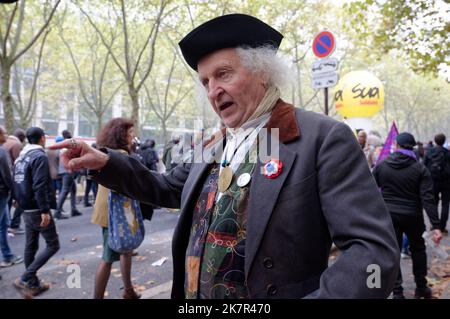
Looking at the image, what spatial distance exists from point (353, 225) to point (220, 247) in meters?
0.56

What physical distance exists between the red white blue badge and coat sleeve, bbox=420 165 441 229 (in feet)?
11.5

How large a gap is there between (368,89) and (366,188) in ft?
31.8

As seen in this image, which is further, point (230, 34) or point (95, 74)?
point (95, 74)

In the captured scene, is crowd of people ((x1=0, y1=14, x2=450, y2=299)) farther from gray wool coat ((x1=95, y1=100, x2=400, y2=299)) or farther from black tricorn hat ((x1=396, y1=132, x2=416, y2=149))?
black tricorn hat ((x1=396, y1=132, x2=416, y2=149))

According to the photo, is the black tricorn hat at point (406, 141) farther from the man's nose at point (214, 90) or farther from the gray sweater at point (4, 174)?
the gray sweater at point (4, 174)

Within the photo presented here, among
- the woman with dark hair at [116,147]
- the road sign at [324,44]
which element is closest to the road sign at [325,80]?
the road sign at [324,44]

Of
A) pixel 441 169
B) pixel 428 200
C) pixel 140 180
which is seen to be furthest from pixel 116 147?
pixel 441 169

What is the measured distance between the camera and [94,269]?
509 centimetres

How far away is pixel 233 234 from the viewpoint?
1.47 m

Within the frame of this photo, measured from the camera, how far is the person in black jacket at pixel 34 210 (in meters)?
4.35

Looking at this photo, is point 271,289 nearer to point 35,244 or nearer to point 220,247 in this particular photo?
point 220,247

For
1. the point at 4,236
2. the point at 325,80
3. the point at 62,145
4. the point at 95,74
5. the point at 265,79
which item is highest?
the point at 95,74

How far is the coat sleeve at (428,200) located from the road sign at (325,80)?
1.57 meters

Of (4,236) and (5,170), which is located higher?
(5,170)
